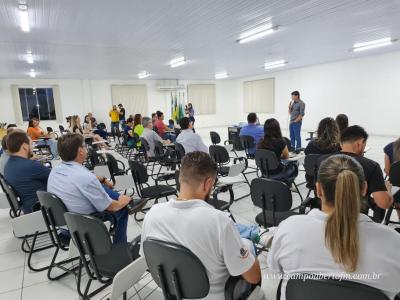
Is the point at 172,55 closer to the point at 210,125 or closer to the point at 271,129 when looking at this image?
the point at 271,129

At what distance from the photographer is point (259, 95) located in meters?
15.0

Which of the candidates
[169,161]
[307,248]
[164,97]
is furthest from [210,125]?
[307,248]

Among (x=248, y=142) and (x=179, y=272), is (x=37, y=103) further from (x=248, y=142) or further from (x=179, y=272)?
(x=179, y=272)

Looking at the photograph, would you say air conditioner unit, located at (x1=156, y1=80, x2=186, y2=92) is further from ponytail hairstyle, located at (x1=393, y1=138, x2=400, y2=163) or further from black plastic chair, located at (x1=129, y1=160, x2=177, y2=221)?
ponytail hairstyle, located at (x1=393, y1=138, x2=400, y2=163)

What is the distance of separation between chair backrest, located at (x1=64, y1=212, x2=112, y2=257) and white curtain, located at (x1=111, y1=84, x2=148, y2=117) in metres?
13.3

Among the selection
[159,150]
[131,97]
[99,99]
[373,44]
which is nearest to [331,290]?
[159,150]

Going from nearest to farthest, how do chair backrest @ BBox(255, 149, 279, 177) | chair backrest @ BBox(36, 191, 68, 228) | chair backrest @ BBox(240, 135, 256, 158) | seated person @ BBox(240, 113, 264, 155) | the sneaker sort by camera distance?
chair backrest @ BBox(36, 191, 68, 228) → the sneaker → chair backrest @ BBox(255, 149, 279, 177) → chair backrest @ BBox(240, 135, 256, 158) → seated person @ BBox(240, 113, 264, 155)

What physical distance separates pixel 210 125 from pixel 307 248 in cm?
1564

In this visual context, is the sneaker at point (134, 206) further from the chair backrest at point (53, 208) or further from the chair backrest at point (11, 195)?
the chair backrest at point (11, 195)

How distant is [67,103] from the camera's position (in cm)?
1321

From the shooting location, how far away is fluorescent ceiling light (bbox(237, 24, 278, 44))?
5261 mm

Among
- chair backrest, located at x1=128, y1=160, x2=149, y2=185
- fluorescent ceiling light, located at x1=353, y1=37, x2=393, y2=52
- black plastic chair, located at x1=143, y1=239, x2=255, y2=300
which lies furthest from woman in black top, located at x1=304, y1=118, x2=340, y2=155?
fluorescent ceiling light, located at x1=353, y1=37, x2=393, y2=52

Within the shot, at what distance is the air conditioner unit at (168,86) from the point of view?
14932 mm

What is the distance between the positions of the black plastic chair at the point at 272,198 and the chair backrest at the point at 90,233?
1249 mm
